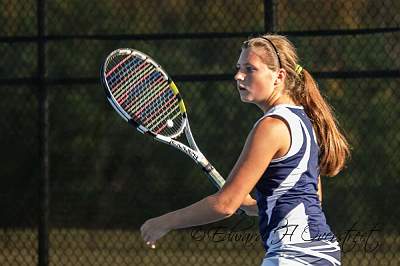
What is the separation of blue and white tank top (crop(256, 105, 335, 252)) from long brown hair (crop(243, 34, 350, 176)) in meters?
0.18

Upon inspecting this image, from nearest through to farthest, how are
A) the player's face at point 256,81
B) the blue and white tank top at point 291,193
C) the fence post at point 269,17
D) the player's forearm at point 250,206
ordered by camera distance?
1. the blue and white tank top at point 291,193
2. the player's face at point 256,81
3. the player's forearm at point 250,206
4. the fence post at point 269,17

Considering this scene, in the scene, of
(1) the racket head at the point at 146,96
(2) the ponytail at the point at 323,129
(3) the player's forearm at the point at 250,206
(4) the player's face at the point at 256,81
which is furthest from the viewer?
(1) the racket head at the point at 146,96

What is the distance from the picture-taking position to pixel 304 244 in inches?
126

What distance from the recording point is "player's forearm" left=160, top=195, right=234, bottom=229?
3076 mm

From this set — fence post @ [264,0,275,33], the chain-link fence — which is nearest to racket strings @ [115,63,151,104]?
fence post @ [264,0,275,33]

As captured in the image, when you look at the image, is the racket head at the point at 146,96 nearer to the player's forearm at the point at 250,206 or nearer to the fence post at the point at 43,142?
the player's forearm at the point at 250,206

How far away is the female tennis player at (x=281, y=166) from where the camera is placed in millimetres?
3082

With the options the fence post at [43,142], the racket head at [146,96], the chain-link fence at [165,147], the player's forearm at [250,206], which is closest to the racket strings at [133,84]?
the racket head at [146,96]

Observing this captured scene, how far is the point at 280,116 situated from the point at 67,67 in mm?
5217

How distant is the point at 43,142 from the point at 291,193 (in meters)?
3.37

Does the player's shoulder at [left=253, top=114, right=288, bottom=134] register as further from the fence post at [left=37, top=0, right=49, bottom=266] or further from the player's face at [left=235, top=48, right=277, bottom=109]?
the fence post at [left=37, top=0, right=49, bottom=266]

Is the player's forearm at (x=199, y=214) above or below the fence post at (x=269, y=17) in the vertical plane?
below

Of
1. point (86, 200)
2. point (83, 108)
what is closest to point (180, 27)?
point (83, 108)

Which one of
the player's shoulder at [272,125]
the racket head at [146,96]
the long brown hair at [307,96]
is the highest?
the racket head at [146,96]
